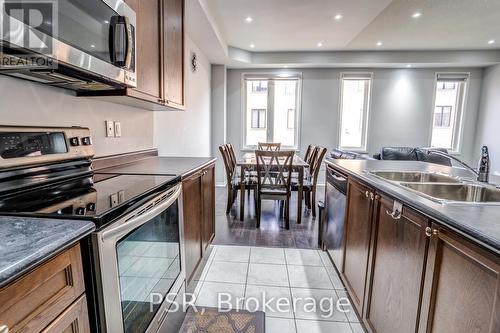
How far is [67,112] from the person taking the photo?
1.42m

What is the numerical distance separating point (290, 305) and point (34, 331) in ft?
5.05

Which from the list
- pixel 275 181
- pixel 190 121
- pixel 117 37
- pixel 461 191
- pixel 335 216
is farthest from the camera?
pixel 190 121

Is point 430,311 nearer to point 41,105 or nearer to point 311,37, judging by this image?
point 41,105

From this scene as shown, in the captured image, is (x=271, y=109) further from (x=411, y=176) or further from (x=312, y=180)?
(x=411, y=176)

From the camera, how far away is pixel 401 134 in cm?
556

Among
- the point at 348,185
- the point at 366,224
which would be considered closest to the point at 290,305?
the point at 366,224

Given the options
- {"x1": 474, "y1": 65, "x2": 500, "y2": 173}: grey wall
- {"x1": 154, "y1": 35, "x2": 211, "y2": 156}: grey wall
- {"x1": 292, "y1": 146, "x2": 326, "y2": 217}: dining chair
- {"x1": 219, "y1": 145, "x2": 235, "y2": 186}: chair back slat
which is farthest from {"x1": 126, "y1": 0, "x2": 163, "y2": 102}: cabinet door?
{"x1": 474, "y1": 65, "x2": 500, "y2": 173}: grey wall

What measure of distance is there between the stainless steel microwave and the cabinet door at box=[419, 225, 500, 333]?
1440mm

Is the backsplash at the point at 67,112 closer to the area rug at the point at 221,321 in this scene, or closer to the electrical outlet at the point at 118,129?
the electrical outlet at the point at 118,129

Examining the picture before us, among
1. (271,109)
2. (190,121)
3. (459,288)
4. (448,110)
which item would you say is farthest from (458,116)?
(459,288)

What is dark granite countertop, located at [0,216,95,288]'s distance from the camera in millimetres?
520

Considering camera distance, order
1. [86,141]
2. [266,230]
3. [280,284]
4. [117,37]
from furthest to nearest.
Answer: [266,230] < [280,284] < [86,141] < [117,37]

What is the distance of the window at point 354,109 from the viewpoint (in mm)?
5543

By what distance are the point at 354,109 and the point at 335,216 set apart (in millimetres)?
4143
